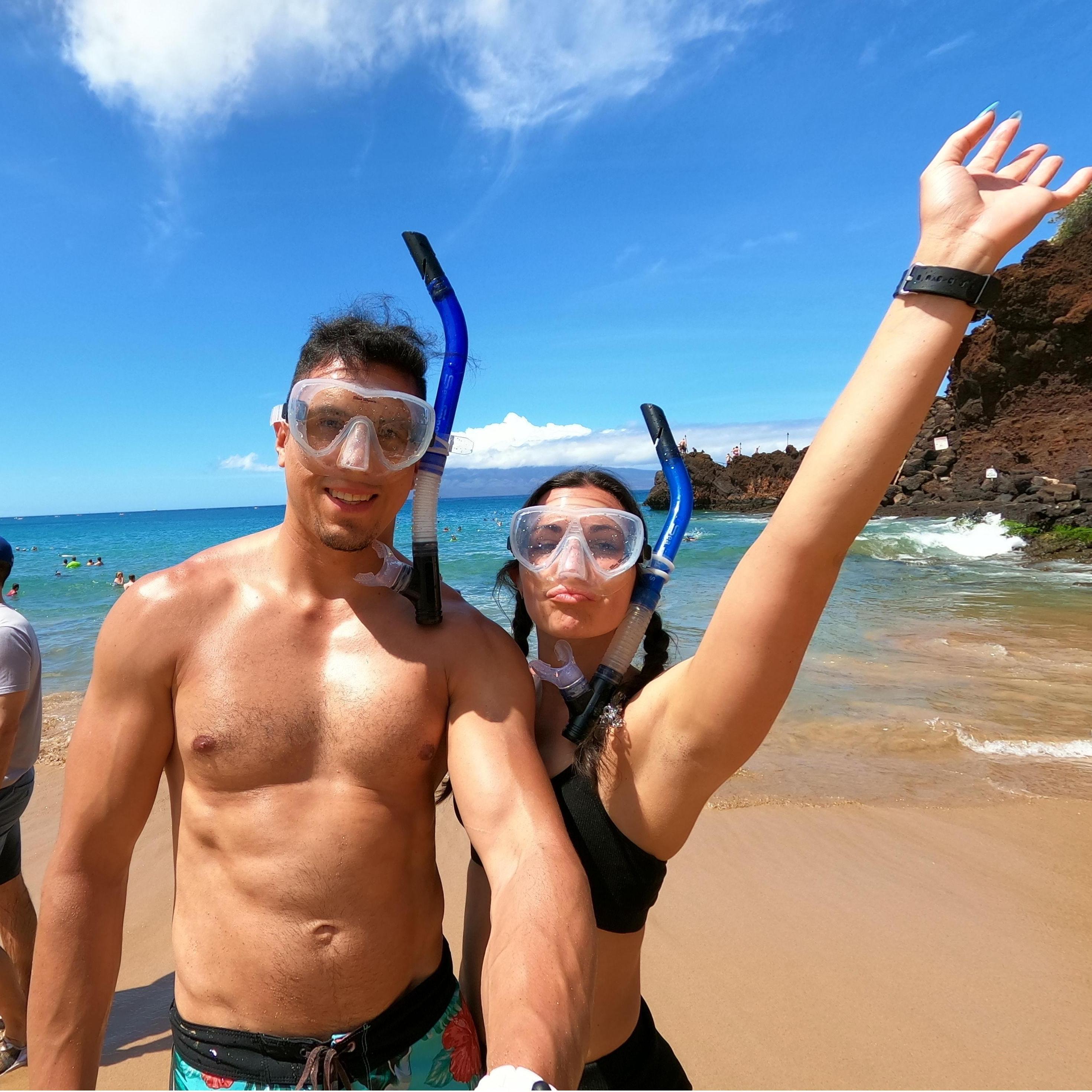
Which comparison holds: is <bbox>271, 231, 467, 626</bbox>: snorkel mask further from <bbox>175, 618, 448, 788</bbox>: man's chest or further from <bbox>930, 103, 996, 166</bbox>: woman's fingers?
<bbox>930, 103, 996, 166</bbox>: woman's fingers

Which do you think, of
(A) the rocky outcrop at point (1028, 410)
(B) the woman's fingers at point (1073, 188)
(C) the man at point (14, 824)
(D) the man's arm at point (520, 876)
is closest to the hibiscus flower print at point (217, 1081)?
(D) the man's arm at point (520, 876)

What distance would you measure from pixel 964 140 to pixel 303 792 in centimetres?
200

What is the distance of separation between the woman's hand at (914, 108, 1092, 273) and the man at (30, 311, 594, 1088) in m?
1.21

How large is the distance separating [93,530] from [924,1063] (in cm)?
8643

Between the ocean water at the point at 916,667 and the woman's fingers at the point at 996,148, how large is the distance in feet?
11.2

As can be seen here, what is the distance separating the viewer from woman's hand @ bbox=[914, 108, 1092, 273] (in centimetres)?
121

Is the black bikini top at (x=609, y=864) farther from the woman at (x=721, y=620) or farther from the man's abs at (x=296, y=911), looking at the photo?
the man's abs at (x=296, y=911)

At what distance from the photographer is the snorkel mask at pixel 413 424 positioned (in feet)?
5.74

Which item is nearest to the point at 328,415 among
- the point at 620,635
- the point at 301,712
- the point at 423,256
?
the point at 423,256

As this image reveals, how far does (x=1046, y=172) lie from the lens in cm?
126

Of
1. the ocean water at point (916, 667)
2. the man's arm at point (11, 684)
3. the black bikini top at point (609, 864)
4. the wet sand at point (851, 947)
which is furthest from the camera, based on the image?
the ocean water at point (916, 667)

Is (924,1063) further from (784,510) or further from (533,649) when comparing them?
(533,649)

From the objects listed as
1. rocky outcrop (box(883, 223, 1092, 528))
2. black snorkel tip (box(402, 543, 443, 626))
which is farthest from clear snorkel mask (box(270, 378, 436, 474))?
rocky outcrop (box(883, 223, 1092, 528))

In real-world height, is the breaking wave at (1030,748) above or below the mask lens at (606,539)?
below
